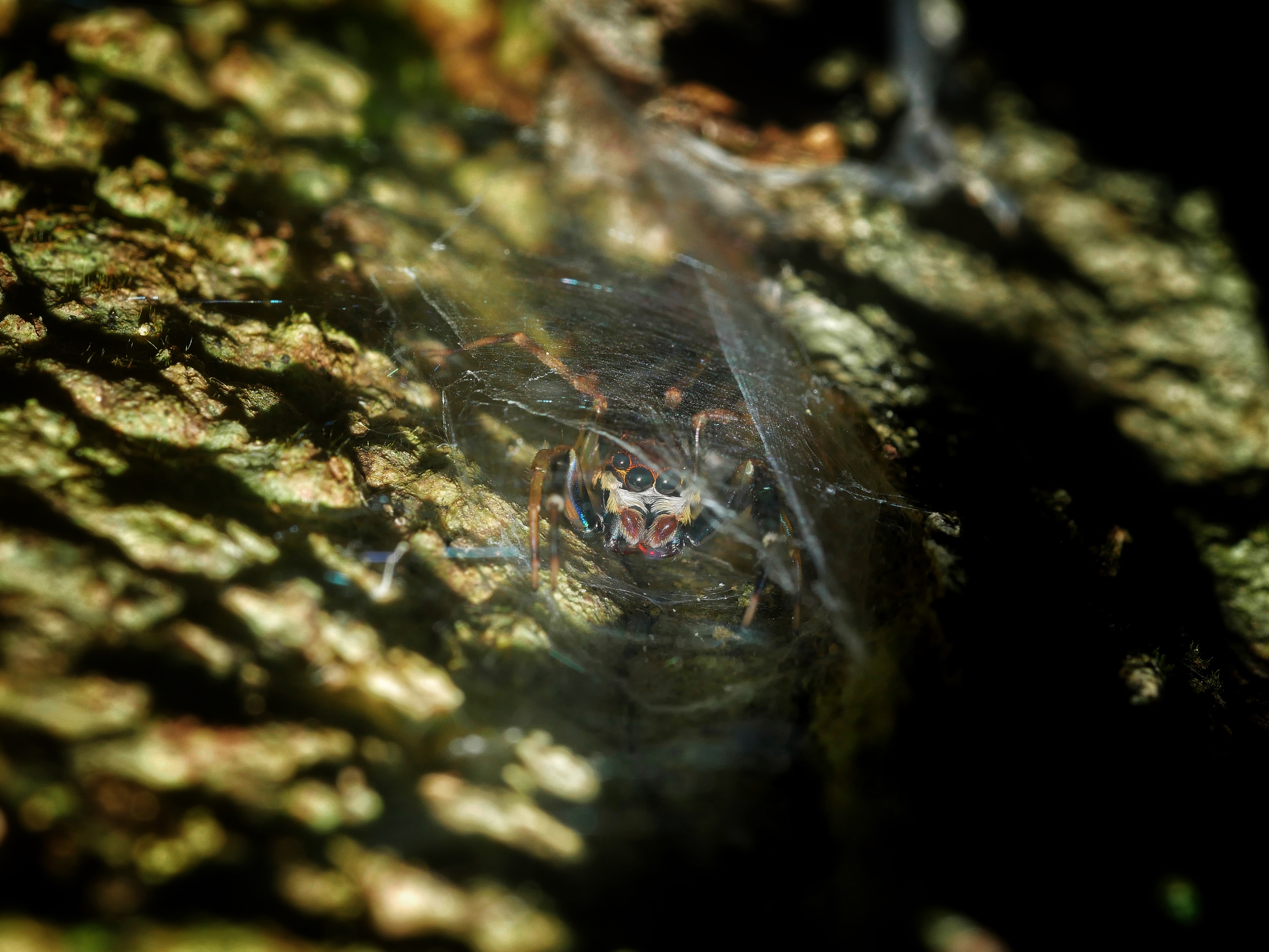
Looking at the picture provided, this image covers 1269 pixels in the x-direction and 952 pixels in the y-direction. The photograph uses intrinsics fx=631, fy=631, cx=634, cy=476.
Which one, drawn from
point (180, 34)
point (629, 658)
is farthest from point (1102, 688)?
point (180, 34)

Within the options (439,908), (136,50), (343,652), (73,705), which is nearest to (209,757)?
(73,705)

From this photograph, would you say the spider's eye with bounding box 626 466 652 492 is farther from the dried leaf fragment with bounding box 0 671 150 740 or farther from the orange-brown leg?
the dried leaf fragment with bounding box 0 671 150 740

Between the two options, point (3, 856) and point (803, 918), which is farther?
point (803, 918)

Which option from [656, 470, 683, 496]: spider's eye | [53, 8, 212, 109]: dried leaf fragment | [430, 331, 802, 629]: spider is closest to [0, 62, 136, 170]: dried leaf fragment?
[53, 8, 212, 109]: dried leaf fragment

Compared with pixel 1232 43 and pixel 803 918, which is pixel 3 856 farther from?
pixel 1232 43

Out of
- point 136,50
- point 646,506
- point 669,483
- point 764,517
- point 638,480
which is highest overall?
point 136,50

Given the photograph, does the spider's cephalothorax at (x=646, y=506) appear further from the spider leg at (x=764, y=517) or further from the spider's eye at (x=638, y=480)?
the spider leg at (x=764, y=517)

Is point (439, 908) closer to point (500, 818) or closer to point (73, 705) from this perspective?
point (500, 818)
